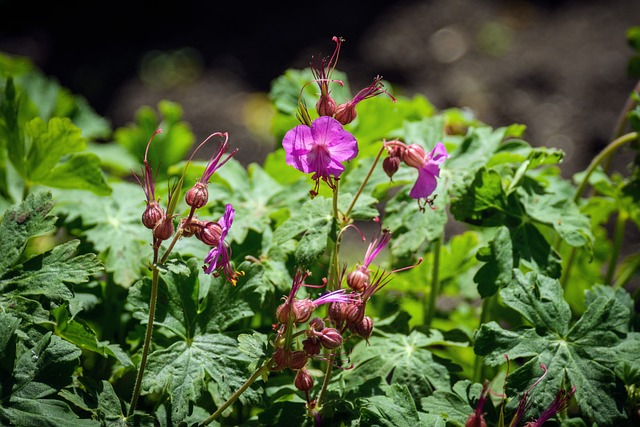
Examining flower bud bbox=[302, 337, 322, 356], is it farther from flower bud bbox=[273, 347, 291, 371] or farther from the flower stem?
the flower stem

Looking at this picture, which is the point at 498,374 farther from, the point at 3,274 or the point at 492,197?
the point at 3,274

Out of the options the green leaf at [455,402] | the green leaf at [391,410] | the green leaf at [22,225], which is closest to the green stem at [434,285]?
the green leaf at [455,402]

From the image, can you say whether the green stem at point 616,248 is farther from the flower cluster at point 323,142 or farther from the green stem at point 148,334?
the green stem at point 148,334

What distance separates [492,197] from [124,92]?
121 inches

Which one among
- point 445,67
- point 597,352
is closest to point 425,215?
point 597,352

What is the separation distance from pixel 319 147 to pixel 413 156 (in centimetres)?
17

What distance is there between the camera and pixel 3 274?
45.9 inches

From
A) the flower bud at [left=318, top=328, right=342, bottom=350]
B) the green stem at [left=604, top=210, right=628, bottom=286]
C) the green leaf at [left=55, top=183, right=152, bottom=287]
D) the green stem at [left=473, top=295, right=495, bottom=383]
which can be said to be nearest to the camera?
the flower bud at [left=318, top=328, right=342, bottom=350]

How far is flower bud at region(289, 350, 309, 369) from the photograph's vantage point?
1034 mm

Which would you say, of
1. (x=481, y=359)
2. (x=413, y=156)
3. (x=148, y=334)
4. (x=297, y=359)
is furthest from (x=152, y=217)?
(x=481, y=359)

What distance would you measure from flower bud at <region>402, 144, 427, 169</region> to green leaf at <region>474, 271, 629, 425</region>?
0.29 m

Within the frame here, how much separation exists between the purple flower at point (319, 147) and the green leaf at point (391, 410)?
376mm

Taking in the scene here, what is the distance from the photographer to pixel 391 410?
1.13 m

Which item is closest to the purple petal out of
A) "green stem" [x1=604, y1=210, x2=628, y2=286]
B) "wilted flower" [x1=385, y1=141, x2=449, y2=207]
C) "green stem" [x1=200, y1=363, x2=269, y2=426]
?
"wilted flower" [x1=385, y1=141, x2=449, y2=207]
